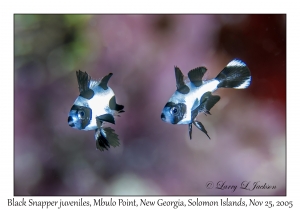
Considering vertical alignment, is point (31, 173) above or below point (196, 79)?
below

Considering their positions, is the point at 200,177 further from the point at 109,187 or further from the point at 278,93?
the point at 278,93

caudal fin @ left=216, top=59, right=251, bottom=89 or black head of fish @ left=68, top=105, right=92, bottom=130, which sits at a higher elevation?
caudal fin @ left=216, top=59, right=251, bottom=89

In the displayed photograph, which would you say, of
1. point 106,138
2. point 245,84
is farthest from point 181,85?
point 106,138

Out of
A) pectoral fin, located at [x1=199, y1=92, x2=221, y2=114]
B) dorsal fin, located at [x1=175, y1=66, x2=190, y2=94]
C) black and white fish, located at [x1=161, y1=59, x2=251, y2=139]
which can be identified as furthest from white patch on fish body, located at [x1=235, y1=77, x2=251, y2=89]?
dorsal fin, located at [x1=175, y1=66, x2=190, y2=94]

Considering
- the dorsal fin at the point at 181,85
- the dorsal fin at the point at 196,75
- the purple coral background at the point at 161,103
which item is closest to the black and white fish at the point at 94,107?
the purple coral background at the point at 161,103

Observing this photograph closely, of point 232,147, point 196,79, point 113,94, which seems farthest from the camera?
point 232,147

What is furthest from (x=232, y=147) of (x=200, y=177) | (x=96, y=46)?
(x=96, y=46)

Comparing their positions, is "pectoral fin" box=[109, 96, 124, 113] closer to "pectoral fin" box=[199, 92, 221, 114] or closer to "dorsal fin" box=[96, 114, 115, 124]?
"dorsal fin" box=[96, 114, 115, 124]
